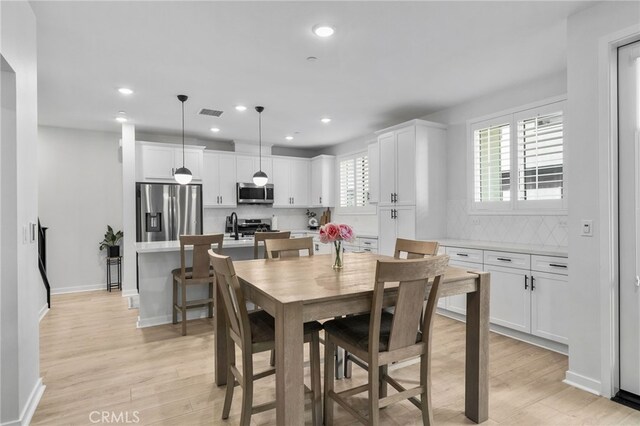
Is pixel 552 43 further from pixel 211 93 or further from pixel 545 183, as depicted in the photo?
pixel 211 93

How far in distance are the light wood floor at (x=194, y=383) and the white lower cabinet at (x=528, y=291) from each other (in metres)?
0.22

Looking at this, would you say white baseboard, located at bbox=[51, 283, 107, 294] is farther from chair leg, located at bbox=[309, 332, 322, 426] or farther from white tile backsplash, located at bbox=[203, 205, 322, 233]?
chair leg, located at bbox=[309, 332, 322, 426]

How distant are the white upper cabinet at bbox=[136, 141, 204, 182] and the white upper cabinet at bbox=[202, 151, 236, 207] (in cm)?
23

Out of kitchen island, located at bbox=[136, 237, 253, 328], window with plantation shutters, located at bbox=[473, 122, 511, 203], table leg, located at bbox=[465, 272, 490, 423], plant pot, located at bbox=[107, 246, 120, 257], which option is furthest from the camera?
plant pot, located at bbox=[107, 246, 120, 257]

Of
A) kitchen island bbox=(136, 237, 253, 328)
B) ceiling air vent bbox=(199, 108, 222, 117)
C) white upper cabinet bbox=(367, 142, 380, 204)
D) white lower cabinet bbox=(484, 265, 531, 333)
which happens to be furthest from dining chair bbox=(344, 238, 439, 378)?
ceiling air vent bbox=(199, 108, 222, 117)

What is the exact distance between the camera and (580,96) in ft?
8.21

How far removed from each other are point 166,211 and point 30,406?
11.9 ft

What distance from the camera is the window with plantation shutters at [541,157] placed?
353 centimetres

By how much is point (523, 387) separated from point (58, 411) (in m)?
3.12

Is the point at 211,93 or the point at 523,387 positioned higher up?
the point at 211,93

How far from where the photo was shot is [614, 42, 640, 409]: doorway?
7.52 ft

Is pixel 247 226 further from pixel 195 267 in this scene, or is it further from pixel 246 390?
pixel 246 390

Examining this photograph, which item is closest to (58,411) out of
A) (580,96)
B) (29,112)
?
(29,112)

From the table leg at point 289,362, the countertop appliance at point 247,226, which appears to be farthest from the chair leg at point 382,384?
the countertop appliance at point 247,226
